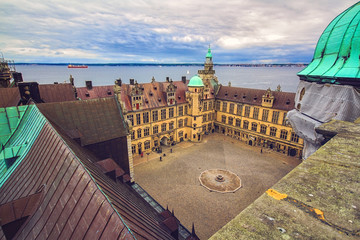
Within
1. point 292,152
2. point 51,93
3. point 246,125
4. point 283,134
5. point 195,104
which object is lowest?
point 292,152

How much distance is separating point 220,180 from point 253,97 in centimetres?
2106

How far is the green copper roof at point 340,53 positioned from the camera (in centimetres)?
895

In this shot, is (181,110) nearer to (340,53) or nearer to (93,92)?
(93,92)

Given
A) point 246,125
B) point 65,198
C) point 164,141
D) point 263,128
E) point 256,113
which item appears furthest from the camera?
point 246,125

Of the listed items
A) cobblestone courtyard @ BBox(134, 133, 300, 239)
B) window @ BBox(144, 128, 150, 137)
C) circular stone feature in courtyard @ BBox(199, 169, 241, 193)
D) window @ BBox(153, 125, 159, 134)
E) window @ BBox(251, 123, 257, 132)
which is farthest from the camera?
window @ BBox(251, 123, 257, 132)

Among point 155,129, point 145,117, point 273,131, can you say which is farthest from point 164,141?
point 273,131

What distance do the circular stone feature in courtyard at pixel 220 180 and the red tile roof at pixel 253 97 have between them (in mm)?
17045

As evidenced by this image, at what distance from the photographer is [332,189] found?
3.52 meters

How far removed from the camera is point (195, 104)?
42.1m

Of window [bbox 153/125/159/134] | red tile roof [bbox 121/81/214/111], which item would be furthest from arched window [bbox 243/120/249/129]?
window [bbox 153/125/159/134]

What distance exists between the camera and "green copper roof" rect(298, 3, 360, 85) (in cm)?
895

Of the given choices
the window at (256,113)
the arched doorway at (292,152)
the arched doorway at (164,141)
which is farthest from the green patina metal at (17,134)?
the arched doorway at (292,152)

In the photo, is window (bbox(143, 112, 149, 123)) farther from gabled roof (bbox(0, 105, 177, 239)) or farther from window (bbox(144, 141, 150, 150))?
gabled roof (bbox(0, 105, 177, 239))

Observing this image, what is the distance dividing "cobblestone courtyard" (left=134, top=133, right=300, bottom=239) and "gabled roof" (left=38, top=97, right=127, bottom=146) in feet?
36.2
